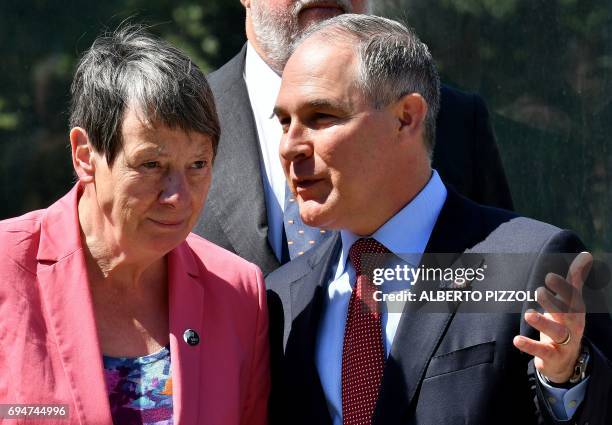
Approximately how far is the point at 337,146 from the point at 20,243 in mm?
797

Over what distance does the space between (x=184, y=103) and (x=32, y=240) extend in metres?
0.50

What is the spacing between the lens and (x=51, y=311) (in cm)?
276

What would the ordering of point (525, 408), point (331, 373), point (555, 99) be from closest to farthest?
1. point (525, 408)
2. point (331, 373)
3. point (555, 99)


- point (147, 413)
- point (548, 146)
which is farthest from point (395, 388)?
point (548, 146)

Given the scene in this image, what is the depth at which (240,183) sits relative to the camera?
3711 mm

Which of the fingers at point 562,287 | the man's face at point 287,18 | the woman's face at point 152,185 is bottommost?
the fingers at point 562,287

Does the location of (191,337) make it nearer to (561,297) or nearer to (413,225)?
(413,225)

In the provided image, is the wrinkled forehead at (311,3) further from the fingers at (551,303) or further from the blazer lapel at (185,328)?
the fingers at (551,303)

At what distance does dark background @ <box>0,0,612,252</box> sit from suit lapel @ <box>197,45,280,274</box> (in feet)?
4.40

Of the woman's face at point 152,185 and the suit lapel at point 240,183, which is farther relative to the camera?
the suit lapel at point 240,183

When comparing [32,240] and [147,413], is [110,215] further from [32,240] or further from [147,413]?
[147,413]

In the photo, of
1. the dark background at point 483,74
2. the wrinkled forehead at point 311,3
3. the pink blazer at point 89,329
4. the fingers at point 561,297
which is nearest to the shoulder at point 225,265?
the pink blazer at point 89,329

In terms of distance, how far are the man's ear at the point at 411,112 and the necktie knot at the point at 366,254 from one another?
0.97 feet

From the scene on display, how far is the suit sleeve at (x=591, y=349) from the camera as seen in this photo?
2535 mm
